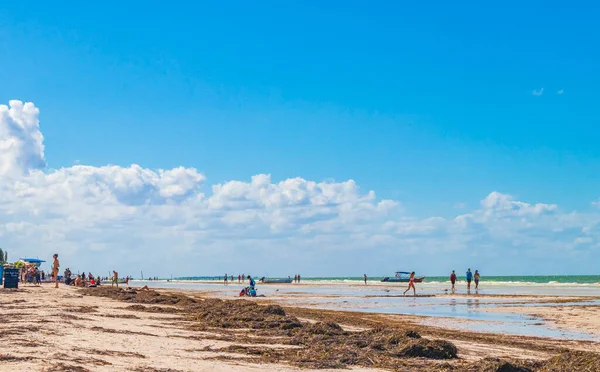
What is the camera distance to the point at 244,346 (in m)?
12.9

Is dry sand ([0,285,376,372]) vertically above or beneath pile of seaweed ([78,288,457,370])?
above

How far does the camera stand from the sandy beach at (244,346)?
986cm

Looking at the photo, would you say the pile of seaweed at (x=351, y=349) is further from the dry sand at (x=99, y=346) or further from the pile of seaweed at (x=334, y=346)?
the dry sand at (x=99, y=346)

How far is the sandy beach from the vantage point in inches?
388

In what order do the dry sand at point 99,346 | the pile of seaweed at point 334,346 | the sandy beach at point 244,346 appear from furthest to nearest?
1. the pile of seaweed at point 334,346
2. the sandy beach at point 244,346
3. the dry sand at point 99,346

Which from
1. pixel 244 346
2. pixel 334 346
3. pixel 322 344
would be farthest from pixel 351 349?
pixel 244 346

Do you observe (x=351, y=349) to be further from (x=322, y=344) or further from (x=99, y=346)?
(x=99, y=346)

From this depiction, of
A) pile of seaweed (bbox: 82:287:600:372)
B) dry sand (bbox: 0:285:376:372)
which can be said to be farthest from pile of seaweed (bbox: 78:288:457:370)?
dry sand (bbox: 0:285:376:372)

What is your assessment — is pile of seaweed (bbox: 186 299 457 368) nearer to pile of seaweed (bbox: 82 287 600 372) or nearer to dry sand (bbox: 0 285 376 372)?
pile of seaweed (bbox: 82 287 600 372)

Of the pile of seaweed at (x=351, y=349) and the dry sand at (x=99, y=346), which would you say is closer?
the dry sand at (x=99, y=346)

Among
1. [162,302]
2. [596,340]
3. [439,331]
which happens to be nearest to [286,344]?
[439,331]

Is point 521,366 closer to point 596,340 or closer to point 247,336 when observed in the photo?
point 247,336

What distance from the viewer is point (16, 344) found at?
33.3 ft

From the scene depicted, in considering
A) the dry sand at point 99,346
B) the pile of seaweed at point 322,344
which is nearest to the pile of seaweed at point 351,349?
the pile of seaweed at point 322,344
